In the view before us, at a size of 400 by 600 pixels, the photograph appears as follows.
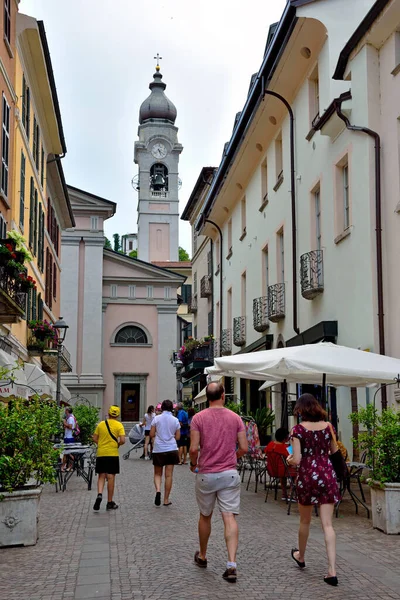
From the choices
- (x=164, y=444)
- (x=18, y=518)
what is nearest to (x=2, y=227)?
(x=164, y=444)

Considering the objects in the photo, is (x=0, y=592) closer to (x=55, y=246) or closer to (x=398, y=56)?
(x=398, y=56)

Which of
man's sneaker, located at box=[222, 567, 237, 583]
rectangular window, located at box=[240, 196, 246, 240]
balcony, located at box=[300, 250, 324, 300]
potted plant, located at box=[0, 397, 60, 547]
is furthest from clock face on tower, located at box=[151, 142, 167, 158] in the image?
man's sneaker, located at box=[222, 567, 237, 583]

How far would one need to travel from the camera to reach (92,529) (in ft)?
Result: 33.3

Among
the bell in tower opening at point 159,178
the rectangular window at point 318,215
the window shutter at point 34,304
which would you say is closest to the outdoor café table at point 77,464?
the rectangular window at point 318,215

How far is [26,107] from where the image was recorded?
22484mm

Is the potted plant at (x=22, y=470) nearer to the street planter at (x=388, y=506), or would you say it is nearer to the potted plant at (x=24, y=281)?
the street planter at (x=388, y=506)

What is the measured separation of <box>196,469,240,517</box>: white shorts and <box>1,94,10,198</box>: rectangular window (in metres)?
11.9

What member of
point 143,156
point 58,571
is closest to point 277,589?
point 58,571

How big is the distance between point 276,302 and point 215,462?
49.3ft

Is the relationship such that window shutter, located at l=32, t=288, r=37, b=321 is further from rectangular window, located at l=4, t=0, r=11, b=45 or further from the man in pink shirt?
the man in pink shirt

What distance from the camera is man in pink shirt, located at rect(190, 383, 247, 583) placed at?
722 cm

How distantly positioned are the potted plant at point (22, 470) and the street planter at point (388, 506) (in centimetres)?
386

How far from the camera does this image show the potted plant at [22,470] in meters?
8.82

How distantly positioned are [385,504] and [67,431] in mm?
11906
